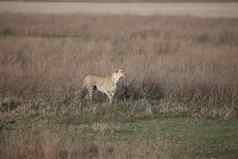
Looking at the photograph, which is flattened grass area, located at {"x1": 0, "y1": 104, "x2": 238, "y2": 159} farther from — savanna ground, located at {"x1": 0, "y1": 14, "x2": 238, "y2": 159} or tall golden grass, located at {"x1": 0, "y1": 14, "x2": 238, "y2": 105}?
tall golden grass, located at {"x1": 0, "y1": 14, "x2": 238, "y2": 105}

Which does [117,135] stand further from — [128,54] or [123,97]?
[128,54]

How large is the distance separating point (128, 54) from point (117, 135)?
18.9 ft

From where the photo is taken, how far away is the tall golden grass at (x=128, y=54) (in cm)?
964

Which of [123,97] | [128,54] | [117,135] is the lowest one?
[117,135]

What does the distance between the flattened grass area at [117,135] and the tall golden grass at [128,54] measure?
1306mm

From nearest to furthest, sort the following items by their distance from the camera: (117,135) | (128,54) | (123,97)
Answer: (117,135) → (123,97) → (128,54)

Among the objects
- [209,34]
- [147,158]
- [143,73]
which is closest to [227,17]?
[209,34]

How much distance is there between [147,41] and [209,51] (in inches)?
90.5

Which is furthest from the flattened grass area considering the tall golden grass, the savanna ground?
the tall golden grass

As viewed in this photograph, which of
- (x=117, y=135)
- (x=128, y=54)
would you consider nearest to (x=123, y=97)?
(x=117, y=135)

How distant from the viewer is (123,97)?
9.27 meters

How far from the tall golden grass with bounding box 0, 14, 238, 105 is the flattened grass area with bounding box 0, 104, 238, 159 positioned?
4.29 ft

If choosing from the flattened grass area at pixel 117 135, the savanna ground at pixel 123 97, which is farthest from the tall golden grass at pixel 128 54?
the flattened grass area at pixel 117 135

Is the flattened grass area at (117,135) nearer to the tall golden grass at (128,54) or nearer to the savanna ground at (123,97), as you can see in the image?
the savanna ground at (123,97)
